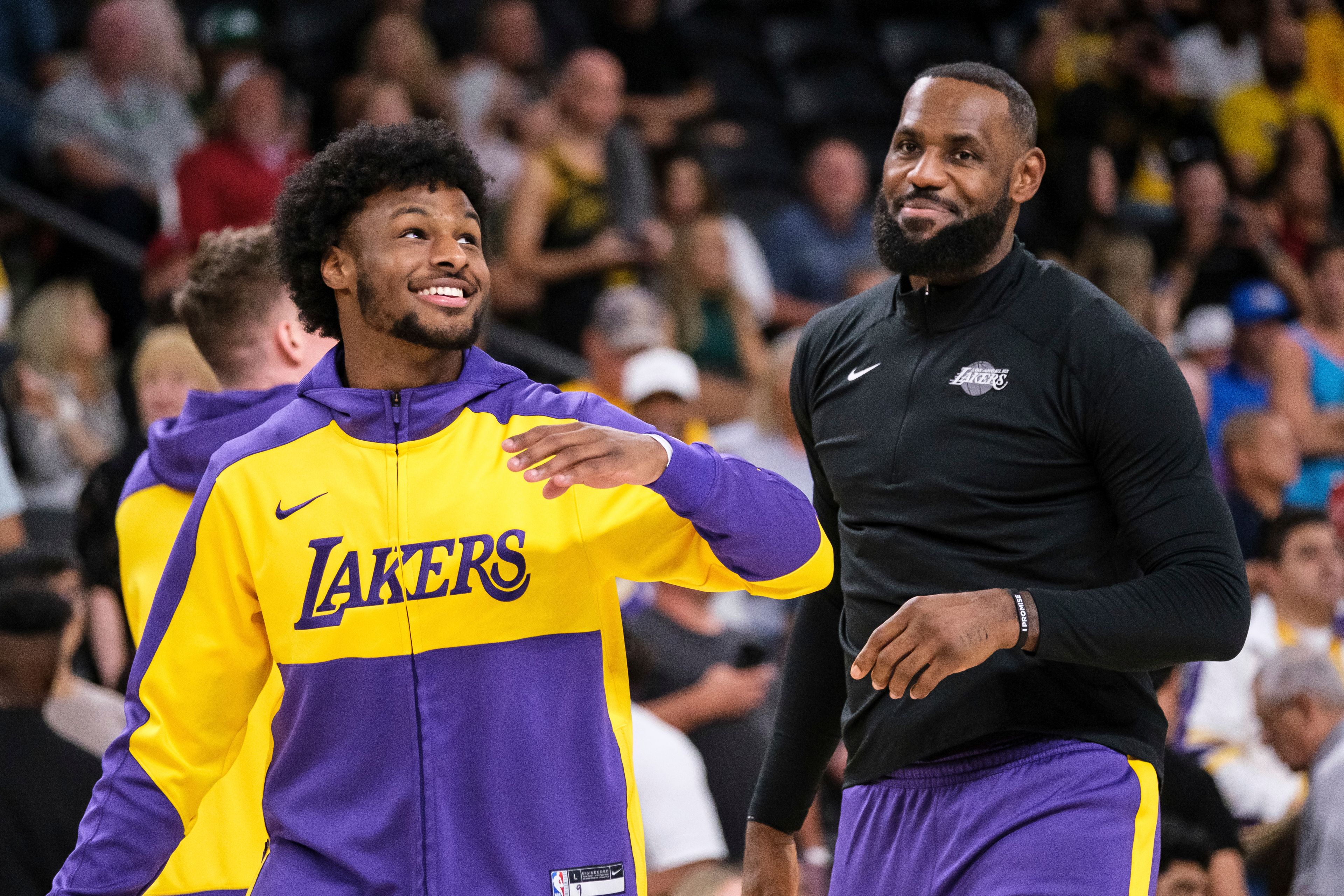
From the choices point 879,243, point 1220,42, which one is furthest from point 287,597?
point 1220,42

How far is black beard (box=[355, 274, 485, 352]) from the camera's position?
2.61 m

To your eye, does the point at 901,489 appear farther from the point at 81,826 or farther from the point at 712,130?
the point at 712,130

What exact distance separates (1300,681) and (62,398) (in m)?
4.97

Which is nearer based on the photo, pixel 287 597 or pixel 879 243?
pixel 287 597

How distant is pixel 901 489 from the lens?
117 inches

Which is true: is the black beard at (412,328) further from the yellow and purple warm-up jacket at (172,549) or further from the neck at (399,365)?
the yellow and purple warm-up jacket at (172,549)

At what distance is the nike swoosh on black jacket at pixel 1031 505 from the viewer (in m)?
2.67

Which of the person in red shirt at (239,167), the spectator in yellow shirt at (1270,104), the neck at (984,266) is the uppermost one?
the spectator in yellow shirt at (1270,104)

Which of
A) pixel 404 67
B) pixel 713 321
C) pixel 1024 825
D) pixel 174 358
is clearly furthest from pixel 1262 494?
pixel 1024 825

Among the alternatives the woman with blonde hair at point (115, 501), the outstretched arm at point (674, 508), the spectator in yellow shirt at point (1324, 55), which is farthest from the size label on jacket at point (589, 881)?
the spectator in yellow shirt at point (1324, 55)

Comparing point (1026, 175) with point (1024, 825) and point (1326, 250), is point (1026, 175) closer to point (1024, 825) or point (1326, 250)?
point (1024, 825)

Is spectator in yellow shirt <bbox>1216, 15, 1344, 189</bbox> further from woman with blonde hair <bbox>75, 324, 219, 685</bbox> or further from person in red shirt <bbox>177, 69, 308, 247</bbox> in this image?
woman with blonde hair <bbox>75, 324, 219, 685</bbox>

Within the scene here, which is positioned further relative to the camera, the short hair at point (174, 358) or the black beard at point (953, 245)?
the short hair at point (174, 358)

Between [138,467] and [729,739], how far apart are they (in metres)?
2.54
